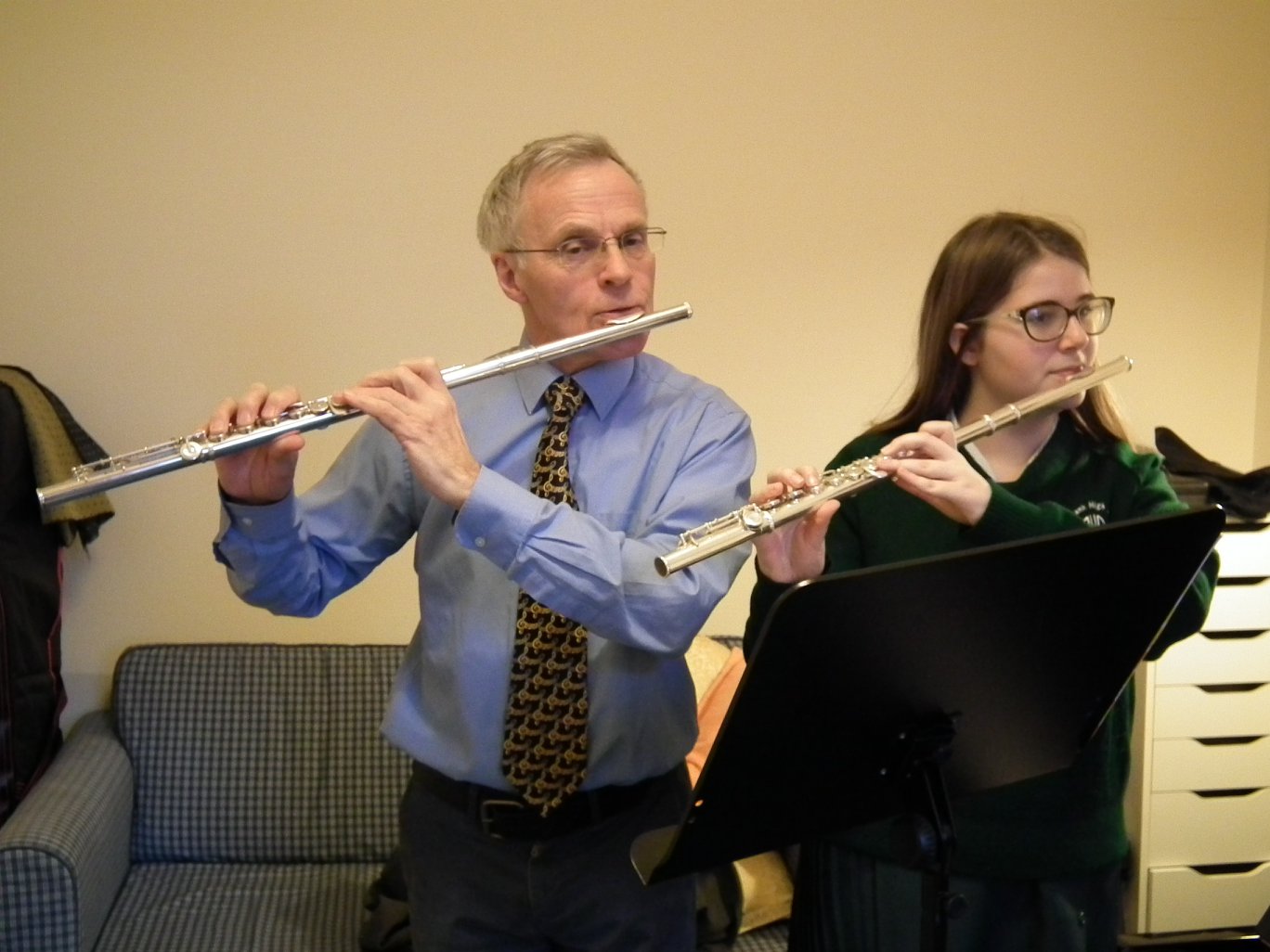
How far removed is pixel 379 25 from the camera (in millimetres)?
2443

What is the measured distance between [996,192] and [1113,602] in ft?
5.95

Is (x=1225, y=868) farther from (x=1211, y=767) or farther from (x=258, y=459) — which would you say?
(x=258, y=459)

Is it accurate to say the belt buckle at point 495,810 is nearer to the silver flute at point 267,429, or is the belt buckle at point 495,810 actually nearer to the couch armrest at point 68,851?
the silver flute at point 267,429

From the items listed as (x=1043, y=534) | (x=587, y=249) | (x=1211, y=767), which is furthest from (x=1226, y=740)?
(x=587, y=249)

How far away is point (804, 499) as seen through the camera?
124cm

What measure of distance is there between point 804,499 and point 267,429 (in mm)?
592

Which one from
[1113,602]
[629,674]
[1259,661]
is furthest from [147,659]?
[1259,661]

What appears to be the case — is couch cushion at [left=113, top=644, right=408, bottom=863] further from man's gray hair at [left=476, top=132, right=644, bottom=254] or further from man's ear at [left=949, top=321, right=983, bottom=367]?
man's ear at [left=949, top=321, right=983, bottom=367]

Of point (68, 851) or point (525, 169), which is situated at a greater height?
point (525, 169)

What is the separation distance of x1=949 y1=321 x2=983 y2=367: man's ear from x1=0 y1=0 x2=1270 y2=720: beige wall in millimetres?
1077

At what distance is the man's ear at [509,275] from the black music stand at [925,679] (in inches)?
26.1

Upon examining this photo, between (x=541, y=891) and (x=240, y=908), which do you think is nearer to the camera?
(x=541, y=891)

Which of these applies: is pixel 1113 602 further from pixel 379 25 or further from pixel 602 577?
pixel 379 25

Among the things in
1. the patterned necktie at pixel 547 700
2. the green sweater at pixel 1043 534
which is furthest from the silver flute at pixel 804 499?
the patterned necktie at pixel 547 700
